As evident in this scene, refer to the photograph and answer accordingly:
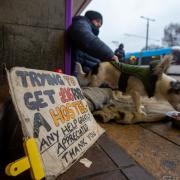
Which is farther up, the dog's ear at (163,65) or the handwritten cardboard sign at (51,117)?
the dog's ear at (163,65)

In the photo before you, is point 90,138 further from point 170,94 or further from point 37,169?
point 170,94

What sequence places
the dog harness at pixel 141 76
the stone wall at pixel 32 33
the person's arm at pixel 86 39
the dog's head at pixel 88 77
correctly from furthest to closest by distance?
the dog's head at pixel 88 77
the person's arm at pixel 86 39
the stone wall at pixel 32 33
the dog harness at pixel 141 76

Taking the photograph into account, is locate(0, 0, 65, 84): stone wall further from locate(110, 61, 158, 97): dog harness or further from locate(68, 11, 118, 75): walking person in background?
locate(110, 61, 158, 97): dog harness

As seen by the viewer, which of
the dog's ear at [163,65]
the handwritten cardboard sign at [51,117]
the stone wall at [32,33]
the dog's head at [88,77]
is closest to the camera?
the handwritten cardboard sign at [51,117]

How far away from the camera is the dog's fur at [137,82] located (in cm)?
181

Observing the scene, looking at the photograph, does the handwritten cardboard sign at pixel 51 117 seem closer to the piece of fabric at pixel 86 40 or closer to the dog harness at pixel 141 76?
the dog harness at pixel 141 76

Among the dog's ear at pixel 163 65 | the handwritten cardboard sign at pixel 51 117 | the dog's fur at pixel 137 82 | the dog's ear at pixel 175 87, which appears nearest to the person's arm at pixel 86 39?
the dog's fur at pixel 137 82

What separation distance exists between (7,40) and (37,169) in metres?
1.81

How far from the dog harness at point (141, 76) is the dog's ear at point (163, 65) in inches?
1.9

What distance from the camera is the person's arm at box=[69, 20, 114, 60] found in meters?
2.19

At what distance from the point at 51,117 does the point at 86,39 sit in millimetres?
1521

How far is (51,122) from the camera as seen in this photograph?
854mm

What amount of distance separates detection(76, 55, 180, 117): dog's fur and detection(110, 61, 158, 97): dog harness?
1.3 inches

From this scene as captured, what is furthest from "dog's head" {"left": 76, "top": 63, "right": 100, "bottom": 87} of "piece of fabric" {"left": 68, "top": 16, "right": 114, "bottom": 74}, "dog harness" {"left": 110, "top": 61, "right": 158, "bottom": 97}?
"dog harness" {"left": 110, "top": 61, "right": 158, "bottom": 97}
